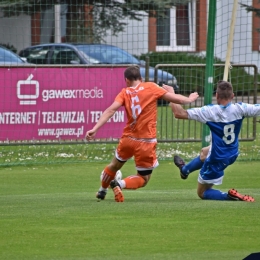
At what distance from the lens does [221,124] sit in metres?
10.9

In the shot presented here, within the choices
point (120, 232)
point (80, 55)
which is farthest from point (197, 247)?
point (80, 55)

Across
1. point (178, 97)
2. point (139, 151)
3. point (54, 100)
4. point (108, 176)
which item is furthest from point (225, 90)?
point (54, 100)

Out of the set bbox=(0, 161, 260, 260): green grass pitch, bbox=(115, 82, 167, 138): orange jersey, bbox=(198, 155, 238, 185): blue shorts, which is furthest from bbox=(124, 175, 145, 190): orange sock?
bbox=(198, 155, 238, 185): blue shorts

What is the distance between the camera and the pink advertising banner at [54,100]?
55.8ft

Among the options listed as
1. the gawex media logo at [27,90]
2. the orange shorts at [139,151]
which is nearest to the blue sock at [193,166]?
the orange shorts at [139,151]

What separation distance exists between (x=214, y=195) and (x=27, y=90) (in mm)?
6548

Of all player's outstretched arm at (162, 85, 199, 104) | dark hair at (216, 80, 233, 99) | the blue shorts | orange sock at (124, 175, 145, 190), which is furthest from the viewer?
orange sock at (124, 175, 145, 190)

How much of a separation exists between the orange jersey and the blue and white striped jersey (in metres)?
0.69

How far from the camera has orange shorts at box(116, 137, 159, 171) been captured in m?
11.3

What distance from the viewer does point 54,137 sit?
56.9 feet

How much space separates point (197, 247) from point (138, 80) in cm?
363

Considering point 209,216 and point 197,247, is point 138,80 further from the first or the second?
point 197,247

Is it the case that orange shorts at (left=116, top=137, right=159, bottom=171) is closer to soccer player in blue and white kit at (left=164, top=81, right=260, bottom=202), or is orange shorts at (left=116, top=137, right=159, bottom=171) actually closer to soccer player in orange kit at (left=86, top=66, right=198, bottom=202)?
soccer player in orange kit at (left=86, top=66, right=198, bottom=202)

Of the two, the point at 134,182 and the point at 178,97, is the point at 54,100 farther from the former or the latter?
the point at 178,97
